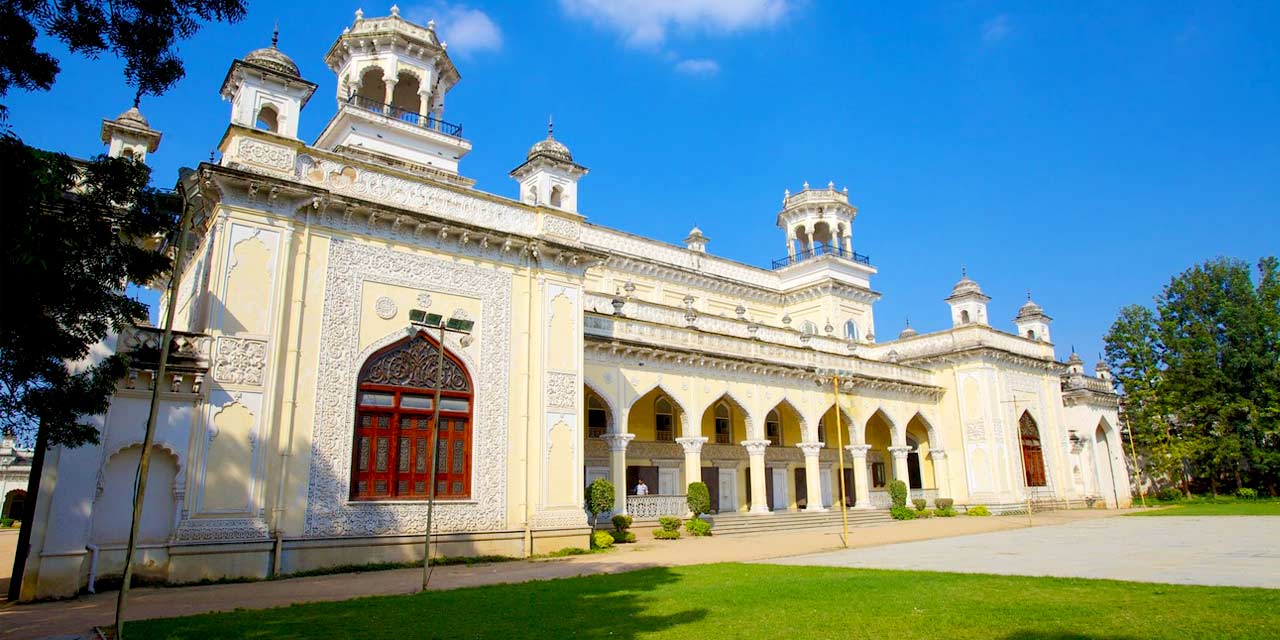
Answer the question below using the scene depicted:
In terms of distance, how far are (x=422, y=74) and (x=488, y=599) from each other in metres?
16.9

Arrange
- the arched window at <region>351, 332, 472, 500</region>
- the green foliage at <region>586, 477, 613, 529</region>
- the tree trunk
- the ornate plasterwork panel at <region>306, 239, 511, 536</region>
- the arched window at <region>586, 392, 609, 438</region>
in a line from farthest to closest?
the arched window at <region>586, 392, 609, 438</region> → the green foliage at <region>586, 477, 613, 529</region> → the arched window at <region>351, 332, 472, 500</region> → the ornate plasterwork panel at <region>306, 239, 511, 536</region> → the tree trunk

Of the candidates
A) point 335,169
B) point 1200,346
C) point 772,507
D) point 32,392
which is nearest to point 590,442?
point 772,507

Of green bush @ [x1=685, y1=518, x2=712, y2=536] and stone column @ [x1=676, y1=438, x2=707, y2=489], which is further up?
stone column @ [x1=676, y1=438, x2=707, y2=489]

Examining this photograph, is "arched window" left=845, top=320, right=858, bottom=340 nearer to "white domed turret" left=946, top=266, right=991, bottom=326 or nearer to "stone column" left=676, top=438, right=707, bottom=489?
"white domed turret" left=946, top=266, right=991, bottom=326

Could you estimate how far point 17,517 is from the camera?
131ft

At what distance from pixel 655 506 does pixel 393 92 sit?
15.0m

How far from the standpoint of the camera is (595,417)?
25.2 metres

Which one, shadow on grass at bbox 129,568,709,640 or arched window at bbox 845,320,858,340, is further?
arched window at bbox 845,320,858,340

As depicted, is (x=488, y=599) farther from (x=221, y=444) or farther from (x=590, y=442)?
(x=590, y=442)

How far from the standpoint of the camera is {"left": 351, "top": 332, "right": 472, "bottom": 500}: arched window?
1539 centimetres

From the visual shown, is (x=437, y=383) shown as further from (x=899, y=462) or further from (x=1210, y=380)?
(x=1210, y=380)

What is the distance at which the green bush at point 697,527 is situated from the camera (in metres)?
22.4

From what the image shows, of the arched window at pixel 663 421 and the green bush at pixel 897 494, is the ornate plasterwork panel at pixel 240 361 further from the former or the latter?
the green bush at pixel 897 494

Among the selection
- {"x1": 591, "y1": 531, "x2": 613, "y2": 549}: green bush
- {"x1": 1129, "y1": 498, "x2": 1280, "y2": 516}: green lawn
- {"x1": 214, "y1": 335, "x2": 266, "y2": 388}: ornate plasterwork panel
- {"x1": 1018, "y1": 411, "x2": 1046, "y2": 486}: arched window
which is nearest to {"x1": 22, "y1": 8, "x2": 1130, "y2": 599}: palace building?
{"x1": 214, "y1": 335, "x2": 266, "y2": 388}: ornate plasterwork panel
